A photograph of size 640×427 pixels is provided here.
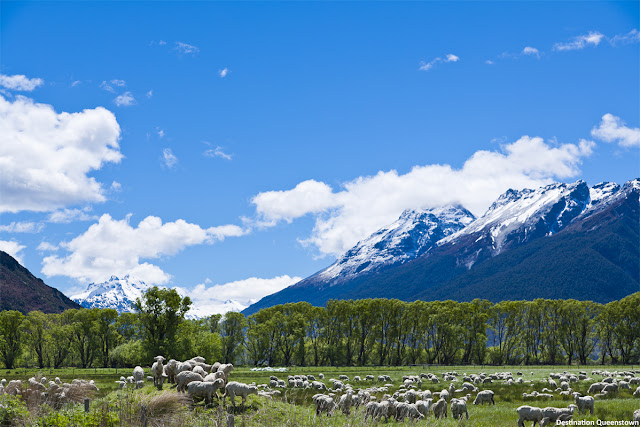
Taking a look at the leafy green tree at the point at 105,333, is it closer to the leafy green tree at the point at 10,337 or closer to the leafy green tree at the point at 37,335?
the leafy green tree at the point at 37,335

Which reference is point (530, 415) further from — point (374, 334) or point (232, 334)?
point (232, 334)

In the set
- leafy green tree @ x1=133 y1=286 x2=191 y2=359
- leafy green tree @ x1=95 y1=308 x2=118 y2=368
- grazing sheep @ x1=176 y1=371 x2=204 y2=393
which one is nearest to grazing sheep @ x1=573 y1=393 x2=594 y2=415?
grazing sheep @ x1=176 y1=371 x2=204 y2=393

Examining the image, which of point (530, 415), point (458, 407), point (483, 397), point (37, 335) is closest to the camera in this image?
point (530, 415)

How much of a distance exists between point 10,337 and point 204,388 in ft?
320

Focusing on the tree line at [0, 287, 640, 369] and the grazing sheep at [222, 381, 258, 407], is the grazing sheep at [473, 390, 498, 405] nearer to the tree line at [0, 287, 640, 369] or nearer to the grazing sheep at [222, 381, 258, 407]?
the grazing sheep at [222, 381, 258, 407]

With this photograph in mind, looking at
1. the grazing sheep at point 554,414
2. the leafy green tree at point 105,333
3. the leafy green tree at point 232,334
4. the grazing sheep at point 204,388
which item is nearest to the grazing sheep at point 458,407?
the grazing sheep at point 554,414

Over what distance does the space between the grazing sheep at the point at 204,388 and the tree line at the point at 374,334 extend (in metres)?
81.6

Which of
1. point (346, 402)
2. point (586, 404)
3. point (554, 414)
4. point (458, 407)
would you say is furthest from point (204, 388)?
point (586, 404)

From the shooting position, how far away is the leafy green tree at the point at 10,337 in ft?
327

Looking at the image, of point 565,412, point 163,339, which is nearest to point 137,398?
point 565,412

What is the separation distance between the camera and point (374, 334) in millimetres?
109688

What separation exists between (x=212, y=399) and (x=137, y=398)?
3.29m

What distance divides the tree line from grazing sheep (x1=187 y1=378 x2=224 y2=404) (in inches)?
3213

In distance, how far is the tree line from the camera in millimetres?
103875
